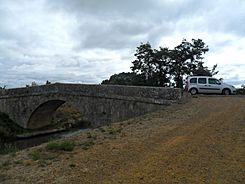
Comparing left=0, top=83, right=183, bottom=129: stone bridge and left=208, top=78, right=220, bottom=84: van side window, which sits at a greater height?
left=208, top=78, right=220, bottom=84: van side window

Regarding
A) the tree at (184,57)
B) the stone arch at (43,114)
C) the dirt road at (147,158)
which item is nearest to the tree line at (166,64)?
the tree at (184,57)

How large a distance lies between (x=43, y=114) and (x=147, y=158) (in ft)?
87.2

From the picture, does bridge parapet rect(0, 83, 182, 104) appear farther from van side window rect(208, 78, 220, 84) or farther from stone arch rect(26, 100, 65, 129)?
van side window rect(208, 78, 220, 84)

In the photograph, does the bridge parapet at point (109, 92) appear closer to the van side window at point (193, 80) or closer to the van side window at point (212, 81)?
the van side window at point (193, 80)

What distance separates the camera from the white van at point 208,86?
22.6m

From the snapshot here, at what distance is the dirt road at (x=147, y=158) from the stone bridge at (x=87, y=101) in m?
7.68

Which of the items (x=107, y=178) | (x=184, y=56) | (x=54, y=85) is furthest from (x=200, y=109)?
(x=184, y=56)

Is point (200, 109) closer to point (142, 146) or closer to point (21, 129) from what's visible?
point (142, 146)

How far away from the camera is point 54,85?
89.5 ft

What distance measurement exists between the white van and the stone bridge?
507 cm

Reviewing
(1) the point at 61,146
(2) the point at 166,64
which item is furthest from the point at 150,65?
(1) the point at 61,146

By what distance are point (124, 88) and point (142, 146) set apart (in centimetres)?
1249

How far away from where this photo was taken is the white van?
891 inches

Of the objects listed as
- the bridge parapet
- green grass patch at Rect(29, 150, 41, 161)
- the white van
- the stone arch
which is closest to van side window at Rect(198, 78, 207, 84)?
the white van
